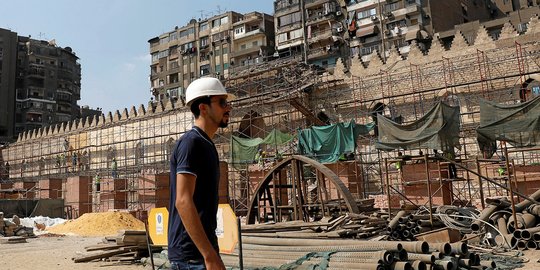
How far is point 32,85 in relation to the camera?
217 ft

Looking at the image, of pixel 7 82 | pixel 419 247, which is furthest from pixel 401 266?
pixel 7 82

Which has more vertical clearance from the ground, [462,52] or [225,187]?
[462,52]

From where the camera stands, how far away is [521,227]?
972 centimetres

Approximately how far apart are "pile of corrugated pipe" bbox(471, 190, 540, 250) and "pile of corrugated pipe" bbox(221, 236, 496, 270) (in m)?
2.62

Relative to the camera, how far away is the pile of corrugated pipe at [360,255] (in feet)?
20.4

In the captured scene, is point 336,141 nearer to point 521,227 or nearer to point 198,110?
point 521,227

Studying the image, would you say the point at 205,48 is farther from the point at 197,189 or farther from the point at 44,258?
the point at 197,189

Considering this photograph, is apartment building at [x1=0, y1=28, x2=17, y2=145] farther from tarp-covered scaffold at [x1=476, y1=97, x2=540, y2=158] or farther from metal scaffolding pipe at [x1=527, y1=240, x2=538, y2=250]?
metal scaffolding pipe at [x1=527, y1=240, x2=538, y2=250]

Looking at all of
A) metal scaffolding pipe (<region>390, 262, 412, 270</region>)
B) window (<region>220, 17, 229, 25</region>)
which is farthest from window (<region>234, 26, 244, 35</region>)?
metal scaffolding pipe (<region>390, 262, 412, 270</region>)

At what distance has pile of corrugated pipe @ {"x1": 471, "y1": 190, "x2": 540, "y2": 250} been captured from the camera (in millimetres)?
9352

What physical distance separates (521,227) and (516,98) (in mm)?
16453

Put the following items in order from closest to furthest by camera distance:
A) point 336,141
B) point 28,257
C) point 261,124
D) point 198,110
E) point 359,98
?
point 198,110 < point 28,257 < point 336,141 < point 359,98 < point 261,124

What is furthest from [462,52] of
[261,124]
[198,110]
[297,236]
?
[198,110]

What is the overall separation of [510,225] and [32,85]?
6881 cm
